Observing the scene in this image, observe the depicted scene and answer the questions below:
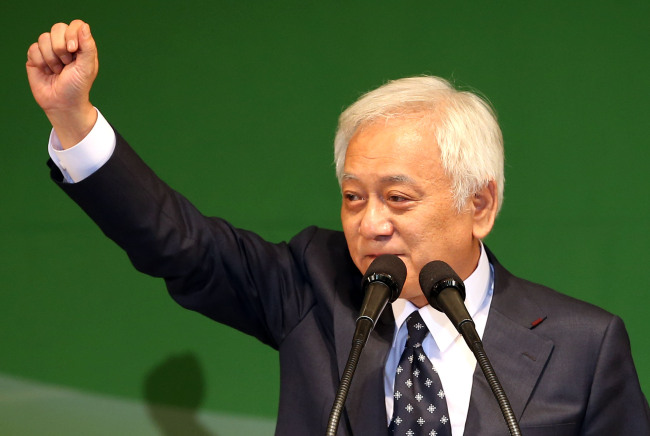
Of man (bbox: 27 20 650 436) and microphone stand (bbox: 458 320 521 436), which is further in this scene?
man (bbox: 27 20 650 436)

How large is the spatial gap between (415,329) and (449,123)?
40 cm

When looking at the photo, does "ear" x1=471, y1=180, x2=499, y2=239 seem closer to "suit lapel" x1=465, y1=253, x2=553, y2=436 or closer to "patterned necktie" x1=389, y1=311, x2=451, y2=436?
"suit lapel" x1=465, y1=253, x2=553, y2=436

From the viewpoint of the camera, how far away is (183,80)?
2.61 metres

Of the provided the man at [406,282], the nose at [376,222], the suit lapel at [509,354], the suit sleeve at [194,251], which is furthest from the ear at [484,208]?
the suit sleeve at [194,251]

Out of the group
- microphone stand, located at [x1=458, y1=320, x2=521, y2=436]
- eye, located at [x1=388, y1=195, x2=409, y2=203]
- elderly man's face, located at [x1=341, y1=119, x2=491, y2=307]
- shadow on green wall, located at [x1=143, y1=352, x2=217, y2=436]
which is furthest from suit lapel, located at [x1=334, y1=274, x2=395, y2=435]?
shadow on green wall, located at [x1=143, y1=352, x2=217, y2=436]

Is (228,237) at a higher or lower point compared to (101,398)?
higher

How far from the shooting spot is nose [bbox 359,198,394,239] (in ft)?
5.57

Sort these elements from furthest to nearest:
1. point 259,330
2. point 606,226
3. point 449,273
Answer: point 606,226 < point 259,330 < point 449,273

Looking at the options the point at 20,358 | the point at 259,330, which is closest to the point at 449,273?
the point at 259,330

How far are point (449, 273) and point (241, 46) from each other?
135cm

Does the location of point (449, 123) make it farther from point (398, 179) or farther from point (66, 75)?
point (66, 75)

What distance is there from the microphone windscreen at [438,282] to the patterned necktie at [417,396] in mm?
321

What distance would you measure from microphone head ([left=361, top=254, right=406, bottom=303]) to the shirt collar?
32cm

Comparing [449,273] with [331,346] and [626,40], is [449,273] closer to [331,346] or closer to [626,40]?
[331,346]
